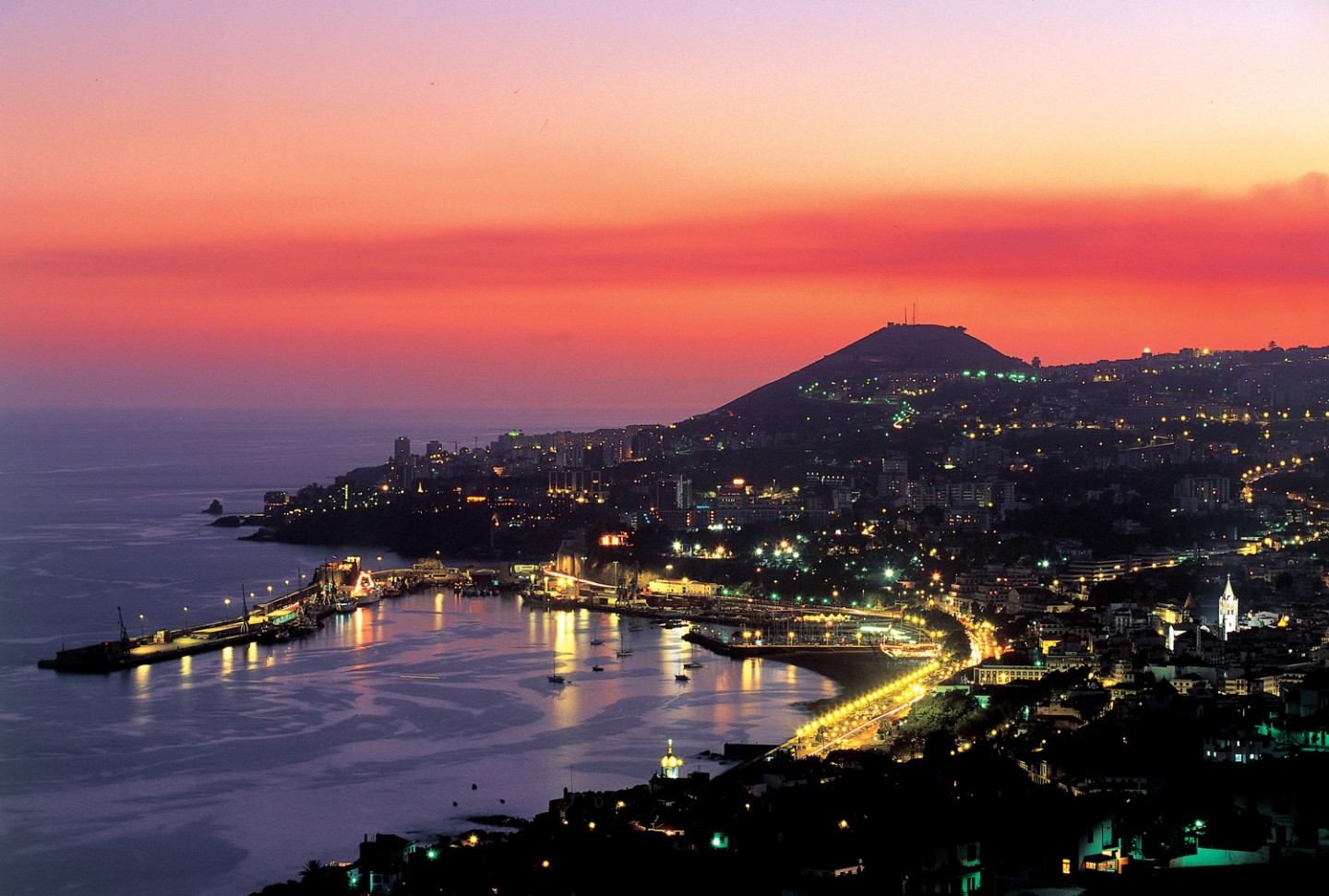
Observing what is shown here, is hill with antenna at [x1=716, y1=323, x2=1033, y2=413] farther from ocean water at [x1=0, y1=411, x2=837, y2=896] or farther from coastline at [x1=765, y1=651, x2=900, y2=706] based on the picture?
coastline at [x1=765, y1=651, x2=900, y2=706]

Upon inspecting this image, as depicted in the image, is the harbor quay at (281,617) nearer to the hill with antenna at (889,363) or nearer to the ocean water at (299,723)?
the ocean water at (299,723)

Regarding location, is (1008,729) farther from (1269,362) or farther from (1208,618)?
(1269,362)

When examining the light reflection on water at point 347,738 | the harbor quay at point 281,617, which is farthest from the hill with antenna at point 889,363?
the light reflection on water at point 347,738

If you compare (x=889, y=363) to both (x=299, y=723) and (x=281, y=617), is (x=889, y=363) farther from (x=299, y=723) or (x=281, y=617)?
(x=299, y=723)

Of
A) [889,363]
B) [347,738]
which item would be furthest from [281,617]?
[889,363]

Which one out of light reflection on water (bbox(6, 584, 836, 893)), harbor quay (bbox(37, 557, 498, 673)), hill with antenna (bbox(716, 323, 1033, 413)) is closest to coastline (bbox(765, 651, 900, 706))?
light reflection on water (bbox(6, 584, 836, 893))
